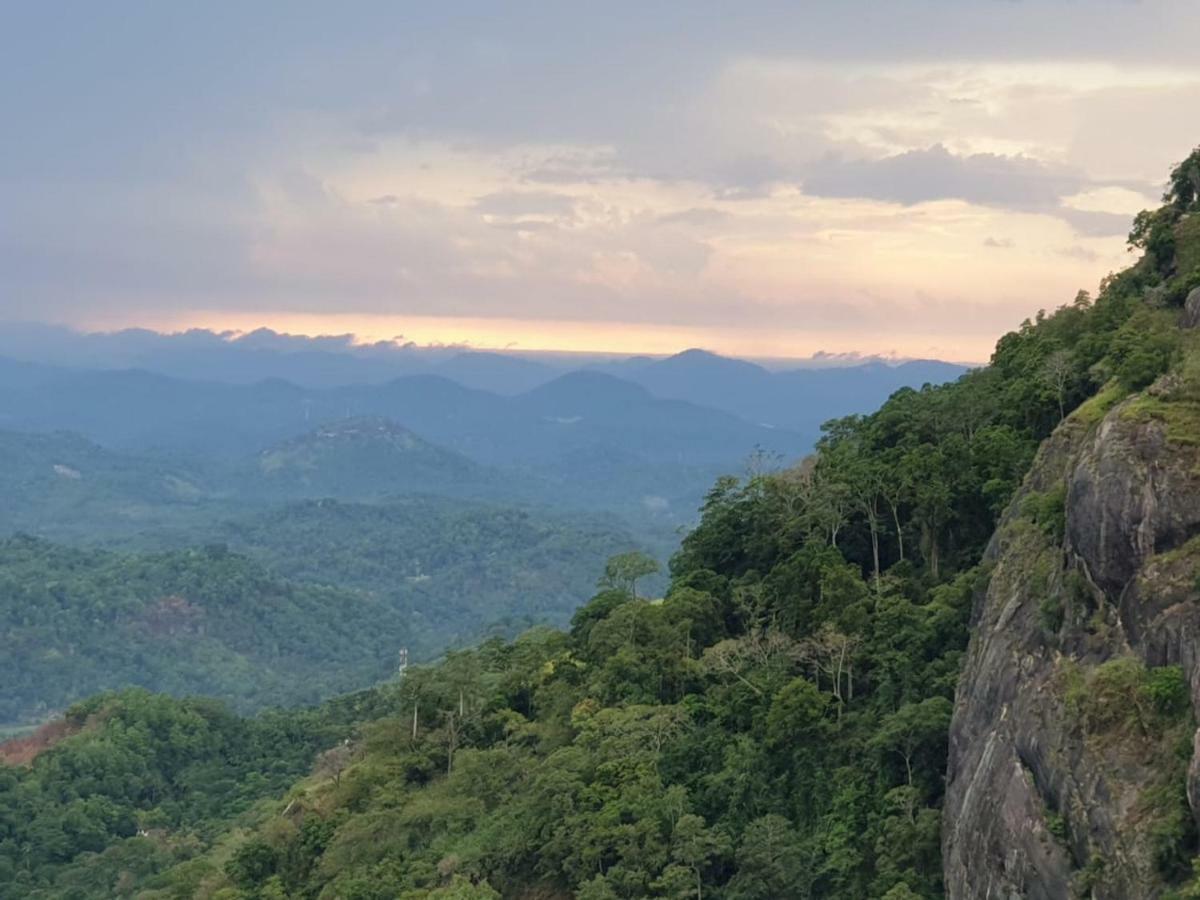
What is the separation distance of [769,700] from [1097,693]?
43.5 feet

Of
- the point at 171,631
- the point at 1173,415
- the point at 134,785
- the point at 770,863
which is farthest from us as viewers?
the point at 171,631

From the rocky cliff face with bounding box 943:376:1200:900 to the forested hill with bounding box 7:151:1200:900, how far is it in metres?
0.23

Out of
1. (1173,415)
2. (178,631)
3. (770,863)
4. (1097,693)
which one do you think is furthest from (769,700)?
(178,631)

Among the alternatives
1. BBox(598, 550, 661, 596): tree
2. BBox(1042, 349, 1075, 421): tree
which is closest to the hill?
BBox(598, 550, 661, 596): tree

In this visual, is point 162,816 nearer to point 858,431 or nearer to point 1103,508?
point 858,431

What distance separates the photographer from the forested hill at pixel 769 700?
26.4 m

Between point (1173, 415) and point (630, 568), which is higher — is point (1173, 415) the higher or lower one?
the higher one

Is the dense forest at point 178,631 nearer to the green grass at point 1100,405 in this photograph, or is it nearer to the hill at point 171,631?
the hill at point 171,631

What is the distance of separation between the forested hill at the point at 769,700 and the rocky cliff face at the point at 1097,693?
23 cm

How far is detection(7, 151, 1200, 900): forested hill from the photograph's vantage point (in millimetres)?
26391

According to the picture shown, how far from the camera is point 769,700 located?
1230 inches

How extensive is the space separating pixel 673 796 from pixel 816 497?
10.3m

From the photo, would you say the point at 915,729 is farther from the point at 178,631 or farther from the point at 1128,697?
the point at 178,631

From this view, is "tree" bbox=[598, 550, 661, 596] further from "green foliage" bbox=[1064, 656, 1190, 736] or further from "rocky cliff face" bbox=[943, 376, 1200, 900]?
"green foliage" bbox=[1064, 656, 1190, 736]
